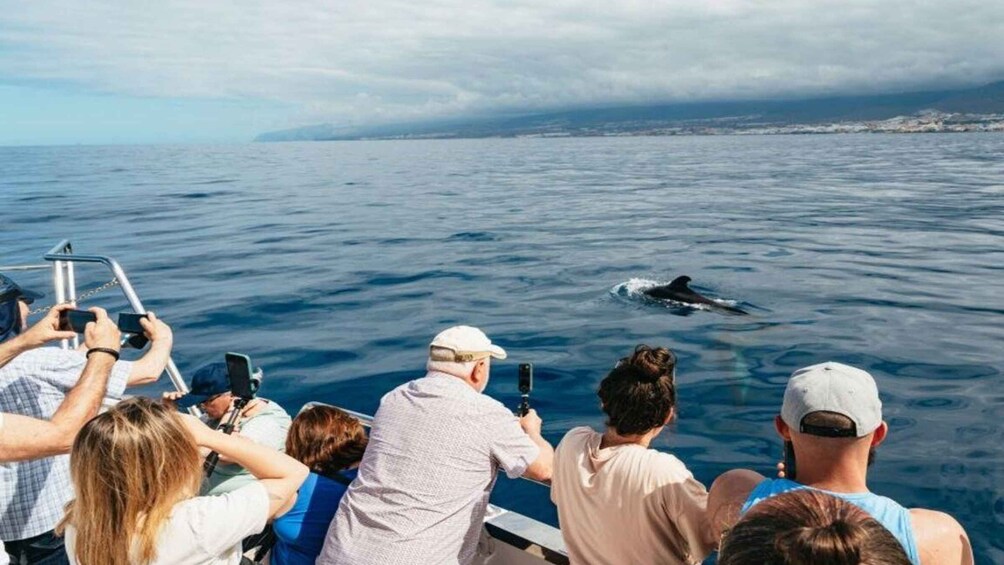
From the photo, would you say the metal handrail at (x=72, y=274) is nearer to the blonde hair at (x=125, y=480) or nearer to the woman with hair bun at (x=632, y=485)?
the blonde hair at (x=125, y=480)

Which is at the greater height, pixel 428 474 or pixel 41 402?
pixel 41 402

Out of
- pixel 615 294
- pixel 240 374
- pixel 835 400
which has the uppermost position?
pixel 835 400

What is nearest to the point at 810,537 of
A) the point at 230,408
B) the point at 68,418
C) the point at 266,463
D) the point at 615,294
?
the point at 266,463

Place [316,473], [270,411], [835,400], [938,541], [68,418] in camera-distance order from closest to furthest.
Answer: [938,541], [835,400], [68,418], [316,473], [270,411]

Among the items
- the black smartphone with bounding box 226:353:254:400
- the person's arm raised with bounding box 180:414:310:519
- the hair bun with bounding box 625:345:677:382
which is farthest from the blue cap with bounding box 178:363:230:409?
the hair bun with bounding box 625:345:677:382

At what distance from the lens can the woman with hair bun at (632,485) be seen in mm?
3549

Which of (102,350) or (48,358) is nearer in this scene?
(102,350)

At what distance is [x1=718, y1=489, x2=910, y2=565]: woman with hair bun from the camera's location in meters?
1.72

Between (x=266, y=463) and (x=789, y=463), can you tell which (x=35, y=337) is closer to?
(x=266, y=463)

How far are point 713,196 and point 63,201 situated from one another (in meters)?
27.4

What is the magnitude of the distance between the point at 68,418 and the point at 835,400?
301 centimetres

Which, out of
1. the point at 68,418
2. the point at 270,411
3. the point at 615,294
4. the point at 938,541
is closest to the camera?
the point at 938,541

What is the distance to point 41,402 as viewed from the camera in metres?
4.28

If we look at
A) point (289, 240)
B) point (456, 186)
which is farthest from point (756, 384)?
point (456, 186)
